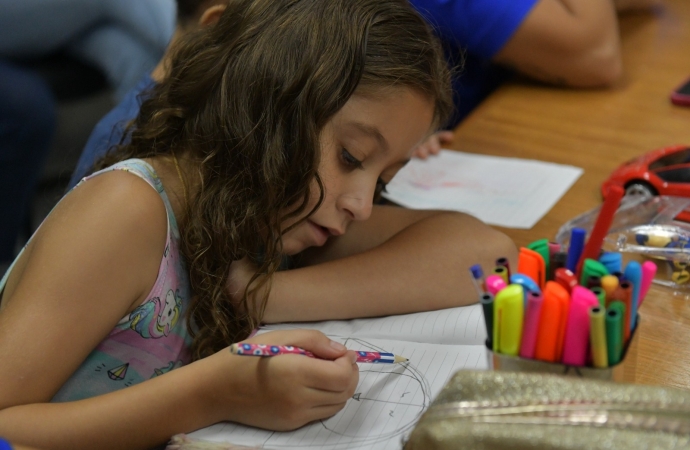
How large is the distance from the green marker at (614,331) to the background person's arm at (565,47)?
3.05 feet

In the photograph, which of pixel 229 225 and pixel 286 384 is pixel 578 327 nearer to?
pixel 286 384

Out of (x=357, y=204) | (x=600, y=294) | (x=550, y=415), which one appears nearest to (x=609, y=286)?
(x=600, y=294)

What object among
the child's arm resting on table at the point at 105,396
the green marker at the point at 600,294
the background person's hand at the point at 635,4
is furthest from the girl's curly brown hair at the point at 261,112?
the background person's hand at the point at 635,4

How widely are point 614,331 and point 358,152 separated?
15.1 inches

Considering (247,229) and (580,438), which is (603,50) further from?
(580,438)

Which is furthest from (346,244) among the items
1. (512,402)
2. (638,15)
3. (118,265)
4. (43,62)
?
(43,62)

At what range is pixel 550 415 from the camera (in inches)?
18.8

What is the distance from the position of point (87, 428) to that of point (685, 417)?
50 centimetres

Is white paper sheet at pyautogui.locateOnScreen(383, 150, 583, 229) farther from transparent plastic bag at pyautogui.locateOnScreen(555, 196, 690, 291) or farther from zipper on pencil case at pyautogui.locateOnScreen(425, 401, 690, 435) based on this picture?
zipper on pencil case at pyautogui.locateOnScreen(425, 401, 690, 435)

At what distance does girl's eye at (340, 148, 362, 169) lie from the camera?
83cm

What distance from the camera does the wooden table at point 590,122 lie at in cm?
111

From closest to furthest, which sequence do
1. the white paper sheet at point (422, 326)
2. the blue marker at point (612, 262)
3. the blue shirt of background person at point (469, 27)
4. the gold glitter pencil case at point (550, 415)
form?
1. the gold glitter pencil case at point (550, 415)
2. the blue marker at point (612, 262)
3. the white paper sheet at point (422, 326)
4. the blue shirt of background person at point (469, 27)

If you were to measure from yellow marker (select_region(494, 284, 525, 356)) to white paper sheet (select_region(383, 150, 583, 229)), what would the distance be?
482 mm

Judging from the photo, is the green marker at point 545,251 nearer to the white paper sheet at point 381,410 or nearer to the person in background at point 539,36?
the white paper sheet at point 381,410
